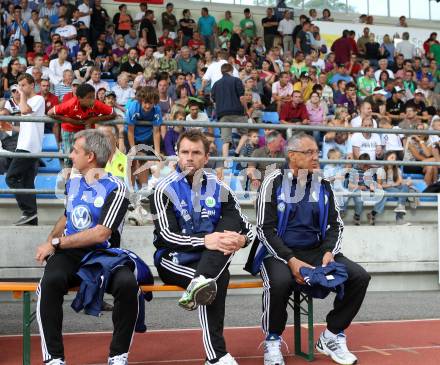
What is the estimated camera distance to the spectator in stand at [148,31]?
17.9 metres

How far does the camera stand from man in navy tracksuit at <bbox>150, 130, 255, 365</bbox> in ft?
17.8

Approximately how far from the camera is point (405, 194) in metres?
9.29

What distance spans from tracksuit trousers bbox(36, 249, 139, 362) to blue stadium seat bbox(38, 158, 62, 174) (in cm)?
431

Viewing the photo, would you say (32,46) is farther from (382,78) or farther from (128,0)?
(382,78)

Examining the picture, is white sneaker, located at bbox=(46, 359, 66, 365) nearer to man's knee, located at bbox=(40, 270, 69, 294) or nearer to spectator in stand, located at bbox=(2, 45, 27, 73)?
man's knee, located at bbox=(40, 270, 69, 294)

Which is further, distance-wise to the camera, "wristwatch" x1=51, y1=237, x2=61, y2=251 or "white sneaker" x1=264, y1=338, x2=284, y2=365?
"white sneaker" x1=264, y1=338, x2=284, y2=365

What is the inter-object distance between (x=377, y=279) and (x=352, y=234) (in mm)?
736

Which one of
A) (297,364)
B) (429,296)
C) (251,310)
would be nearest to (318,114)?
(429,296)

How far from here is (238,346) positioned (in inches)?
251

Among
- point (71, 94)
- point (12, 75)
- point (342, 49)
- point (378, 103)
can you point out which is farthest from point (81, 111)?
point (342, 49)

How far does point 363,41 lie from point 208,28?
173 inches

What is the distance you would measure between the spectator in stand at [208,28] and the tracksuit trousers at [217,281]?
45.9 feet

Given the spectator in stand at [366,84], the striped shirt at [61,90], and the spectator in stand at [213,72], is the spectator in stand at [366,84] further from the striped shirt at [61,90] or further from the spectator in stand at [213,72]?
the striped shirt at [61,90]

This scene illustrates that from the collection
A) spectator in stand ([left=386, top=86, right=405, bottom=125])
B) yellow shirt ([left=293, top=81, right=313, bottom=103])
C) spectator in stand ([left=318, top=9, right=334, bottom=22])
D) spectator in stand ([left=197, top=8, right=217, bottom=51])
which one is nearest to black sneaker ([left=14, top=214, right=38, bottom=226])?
yellow shirt ([left=293, top=81, right=313, bottom=103])
